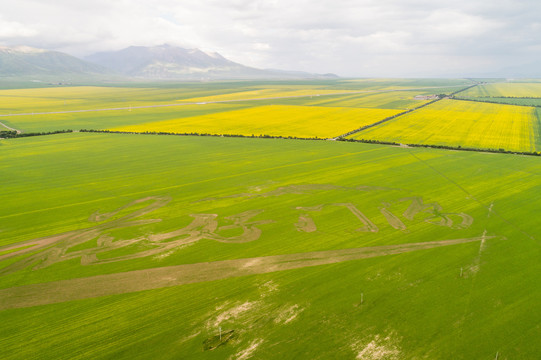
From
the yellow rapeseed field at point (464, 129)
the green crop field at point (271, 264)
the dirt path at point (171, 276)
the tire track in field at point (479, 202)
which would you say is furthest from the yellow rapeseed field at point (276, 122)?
the dirt path at point (171, 276)

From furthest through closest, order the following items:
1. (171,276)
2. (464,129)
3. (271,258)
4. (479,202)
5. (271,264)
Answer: (464,129) → (479,202) → (271,258) → (271,264) → (171,276)

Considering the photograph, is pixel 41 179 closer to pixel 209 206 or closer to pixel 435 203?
pixel 209 206

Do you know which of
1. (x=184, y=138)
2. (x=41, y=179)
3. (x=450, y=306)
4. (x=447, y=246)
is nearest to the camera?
(x=450, y=306)

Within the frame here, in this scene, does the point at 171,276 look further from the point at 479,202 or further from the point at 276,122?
the point at 276,122

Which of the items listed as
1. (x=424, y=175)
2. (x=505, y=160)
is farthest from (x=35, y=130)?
(x=505, y=160)

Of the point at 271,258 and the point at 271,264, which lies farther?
the point at 271,258

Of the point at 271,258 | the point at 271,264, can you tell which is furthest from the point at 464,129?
the point at 271,264
